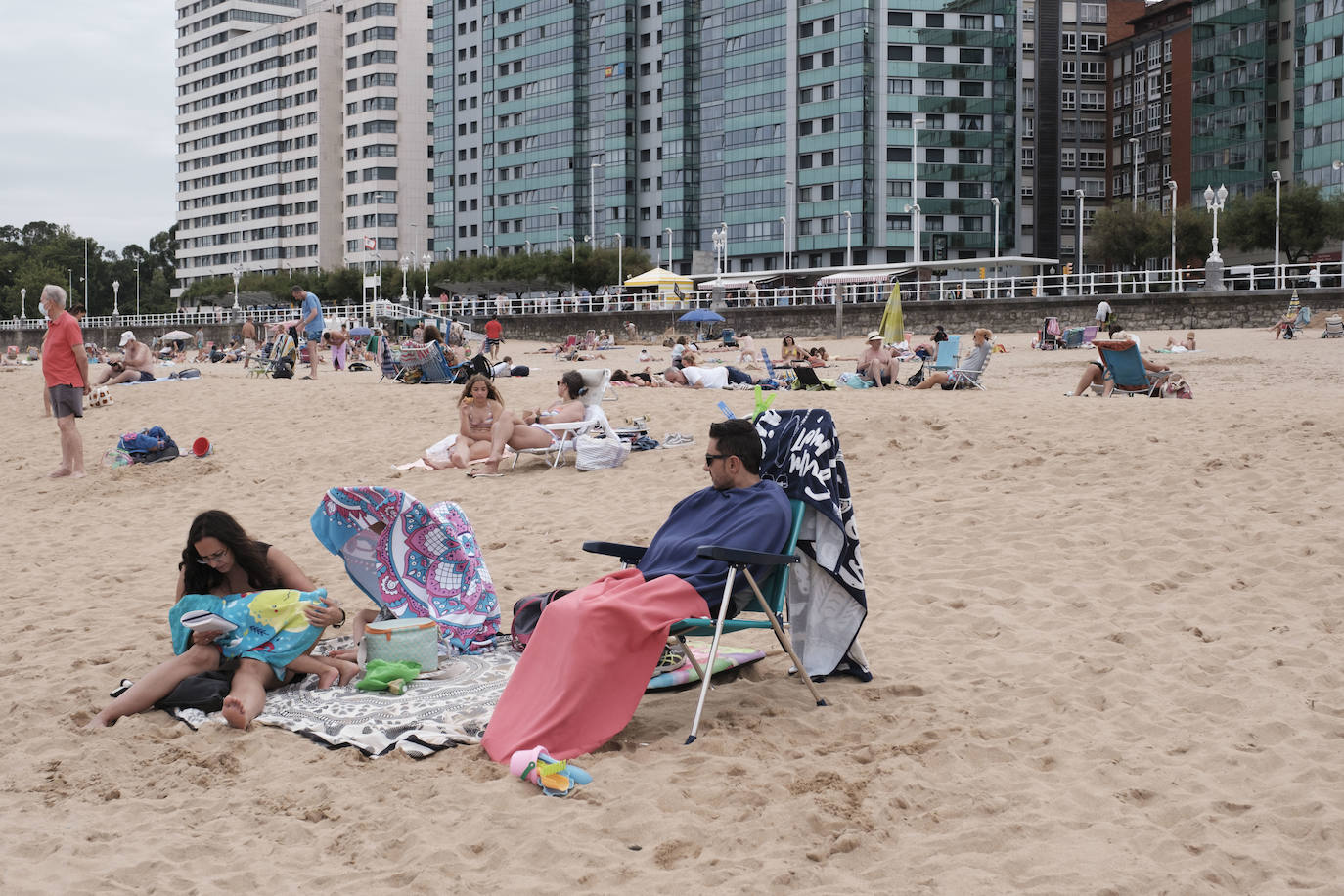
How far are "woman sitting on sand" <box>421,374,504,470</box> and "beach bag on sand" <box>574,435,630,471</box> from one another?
2.90 feet

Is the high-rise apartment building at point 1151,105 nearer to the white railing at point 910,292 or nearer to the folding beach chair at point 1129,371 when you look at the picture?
the white railing at point 910,292

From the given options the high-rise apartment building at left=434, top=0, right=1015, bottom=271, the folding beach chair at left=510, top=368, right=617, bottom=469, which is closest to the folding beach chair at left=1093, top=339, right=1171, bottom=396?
the folding beach chair at left=510, top=368, right=617, bottom=469

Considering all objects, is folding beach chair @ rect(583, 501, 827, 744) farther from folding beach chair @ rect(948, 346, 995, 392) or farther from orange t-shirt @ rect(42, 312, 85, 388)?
folding beach chair @ rect(948, 346, 995, 392)

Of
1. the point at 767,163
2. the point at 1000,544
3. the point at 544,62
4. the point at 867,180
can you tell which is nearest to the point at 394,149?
the point at 544,62

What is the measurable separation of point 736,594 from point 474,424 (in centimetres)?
678

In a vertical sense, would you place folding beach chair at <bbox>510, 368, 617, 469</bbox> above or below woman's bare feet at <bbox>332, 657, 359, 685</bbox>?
above

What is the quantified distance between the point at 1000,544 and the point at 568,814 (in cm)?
411

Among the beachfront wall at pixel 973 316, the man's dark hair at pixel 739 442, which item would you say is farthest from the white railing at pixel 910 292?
the man's dark hair at pixel 739 442

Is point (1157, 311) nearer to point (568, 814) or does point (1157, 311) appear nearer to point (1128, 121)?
point (568, 814)

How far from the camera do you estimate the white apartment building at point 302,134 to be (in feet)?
343

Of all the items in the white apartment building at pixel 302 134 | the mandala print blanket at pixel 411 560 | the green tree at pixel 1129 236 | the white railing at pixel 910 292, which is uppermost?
the white apartment building at pixel 302 134

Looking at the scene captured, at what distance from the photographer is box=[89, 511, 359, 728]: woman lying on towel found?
15.1 ft

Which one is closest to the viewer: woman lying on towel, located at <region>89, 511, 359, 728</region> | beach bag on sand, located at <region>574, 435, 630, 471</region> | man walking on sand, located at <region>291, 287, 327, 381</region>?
woman lying on towel, located at <region>89, 511, 359, 728</region>

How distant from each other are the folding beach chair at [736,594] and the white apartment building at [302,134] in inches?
3853
